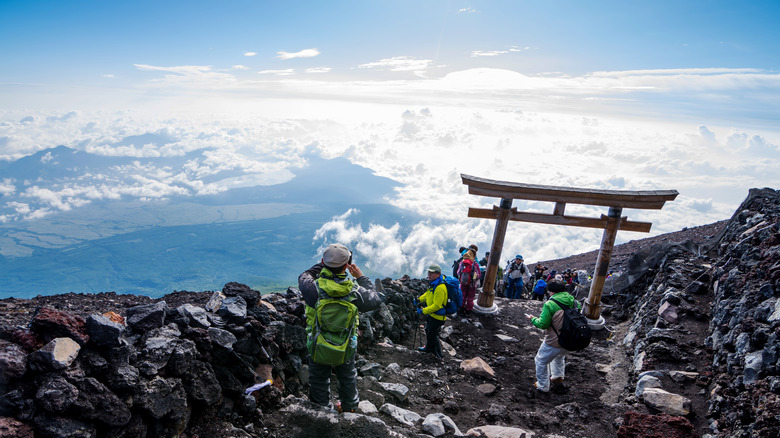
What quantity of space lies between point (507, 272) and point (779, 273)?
335 inches

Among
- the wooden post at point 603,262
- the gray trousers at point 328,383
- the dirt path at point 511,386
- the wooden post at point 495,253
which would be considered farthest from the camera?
the wooden post at point 495,253

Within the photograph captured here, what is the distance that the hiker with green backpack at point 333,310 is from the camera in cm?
447

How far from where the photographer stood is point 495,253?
11.4 meters

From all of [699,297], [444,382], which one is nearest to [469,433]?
[444,382]

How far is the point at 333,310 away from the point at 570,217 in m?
9.18

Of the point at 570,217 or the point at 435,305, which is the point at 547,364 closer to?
the point at 435,305

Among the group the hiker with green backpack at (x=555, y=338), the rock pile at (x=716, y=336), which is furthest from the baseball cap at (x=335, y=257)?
the rock pile at (x=716, y=336)

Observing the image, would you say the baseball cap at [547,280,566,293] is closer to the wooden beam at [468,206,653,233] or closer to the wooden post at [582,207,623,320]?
the wooden beam at [468,206,653,233]

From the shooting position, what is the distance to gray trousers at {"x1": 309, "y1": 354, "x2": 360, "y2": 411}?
478 cm

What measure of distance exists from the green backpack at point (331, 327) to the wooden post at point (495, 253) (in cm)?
750

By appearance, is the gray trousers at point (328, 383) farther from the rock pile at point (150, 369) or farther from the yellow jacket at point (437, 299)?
the yellow jacket at point (437, 299)

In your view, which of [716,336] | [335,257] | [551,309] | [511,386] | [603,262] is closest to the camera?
[335,257]

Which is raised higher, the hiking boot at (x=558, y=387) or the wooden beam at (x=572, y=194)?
the wooden beam at (x=572, y=194)

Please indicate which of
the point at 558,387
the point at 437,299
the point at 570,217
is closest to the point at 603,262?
the point at 570,217
